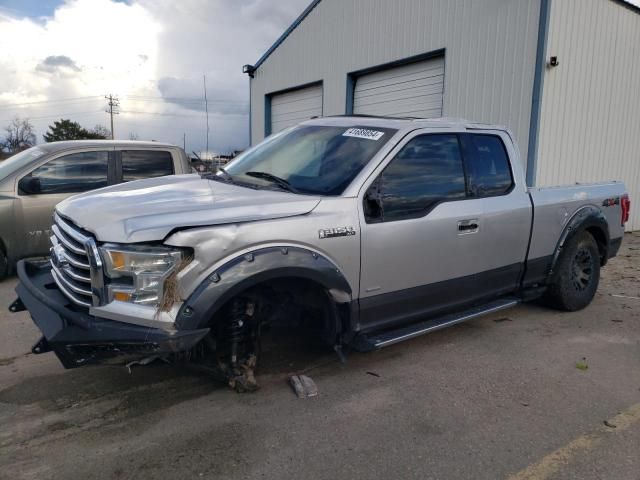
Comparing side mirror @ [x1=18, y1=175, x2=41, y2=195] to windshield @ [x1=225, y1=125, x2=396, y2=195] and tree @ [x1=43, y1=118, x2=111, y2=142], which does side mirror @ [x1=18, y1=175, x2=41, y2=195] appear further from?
tree @ [x1=43, y1=118, x2=111, y2=142]

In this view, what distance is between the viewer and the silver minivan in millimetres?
6160

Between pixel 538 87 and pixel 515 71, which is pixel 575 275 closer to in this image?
pixel 538 87

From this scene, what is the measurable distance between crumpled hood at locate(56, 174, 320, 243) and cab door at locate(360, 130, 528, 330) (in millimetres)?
581

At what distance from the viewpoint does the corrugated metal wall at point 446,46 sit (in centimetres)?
932

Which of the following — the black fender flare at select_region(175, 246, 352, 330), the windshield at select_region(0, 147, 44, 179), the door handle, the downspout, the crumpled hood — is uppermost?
the downspout

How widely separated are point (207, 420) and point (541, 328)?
138 inches

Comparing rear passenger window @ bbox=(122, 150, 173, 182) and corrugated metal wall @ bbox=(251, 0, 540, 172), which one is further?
corrugated metal wall @ bbox=(251, 0, 540, 172)

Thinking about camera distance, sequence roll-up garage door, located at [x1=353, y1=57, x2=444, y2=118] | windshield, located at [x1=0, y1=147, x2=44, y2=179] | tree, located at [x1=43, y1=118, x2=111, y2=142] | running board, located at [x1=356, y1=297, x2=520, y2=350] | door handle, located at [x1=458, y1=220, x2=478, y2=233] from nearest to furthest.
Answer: running board, located at [x1=356, y1=297, x2=520, y2=350] → door handle, located at [x1=458, y1=220, x2=478, y2=233] → windshield, located at [x1=0, y1=147, x2=44, y2=179] → roll-up garage door, located at [x1=353, y1=57, x2=444, y2=118] → tree, located at [x1=43, y1=118, x2=111, y2=142]

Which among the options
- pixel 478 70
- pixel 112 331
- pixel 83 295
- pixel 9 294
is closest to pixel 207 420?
pixel 112 331

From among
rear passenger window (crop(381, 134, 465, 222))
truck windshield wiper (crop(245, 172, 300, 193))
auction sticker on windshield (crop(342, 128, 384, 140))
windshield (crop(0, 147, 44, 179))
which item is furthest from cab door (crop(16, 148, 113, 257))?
rear passenger window (crop(381, 134, 465, 222))

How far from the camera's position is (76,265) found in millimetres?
2914

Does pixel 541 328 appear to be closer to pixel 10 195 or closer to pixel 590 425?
pixel 590 425

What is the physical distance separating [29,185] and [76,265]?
399 centimetres

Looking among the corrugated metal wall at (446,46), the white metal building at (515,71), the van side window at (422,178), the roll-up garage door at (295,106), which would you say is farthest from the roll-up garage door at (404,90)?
the van side window at (422,178)
